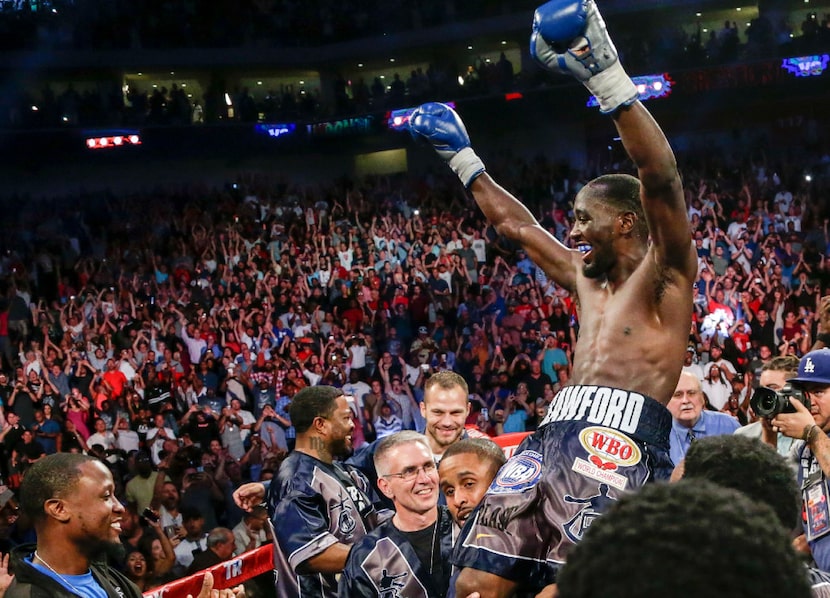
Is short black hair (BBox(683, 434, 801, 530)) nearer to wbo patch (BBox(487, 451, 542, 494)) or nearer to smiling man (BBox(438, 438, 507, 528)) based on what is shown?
wbo patch (BBox(487, 451, 542, 494))

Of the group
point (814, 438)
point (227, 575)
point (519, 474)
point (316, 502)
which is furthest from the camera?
point (227, 575)

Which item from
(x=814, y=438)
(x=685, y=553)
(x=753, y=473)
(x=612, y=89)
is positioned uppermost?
(x=612, y=89)

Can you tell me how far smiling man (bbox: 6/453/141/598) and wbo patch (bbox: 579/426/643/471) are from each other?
133cm

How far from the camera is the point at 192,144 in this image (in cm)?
1969

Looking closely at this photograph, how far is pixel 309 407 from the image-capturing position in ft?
12.2

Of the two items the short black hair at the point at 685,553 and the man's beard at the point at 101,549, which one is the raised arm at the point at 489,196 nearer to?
the man's beard at the point at 101,549

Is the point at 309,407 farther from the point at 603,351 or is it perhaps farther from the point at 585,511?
the point at 585,511

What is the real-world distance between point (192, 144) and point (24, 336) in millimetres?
9286

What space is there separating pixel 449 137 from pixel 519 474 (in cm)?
128

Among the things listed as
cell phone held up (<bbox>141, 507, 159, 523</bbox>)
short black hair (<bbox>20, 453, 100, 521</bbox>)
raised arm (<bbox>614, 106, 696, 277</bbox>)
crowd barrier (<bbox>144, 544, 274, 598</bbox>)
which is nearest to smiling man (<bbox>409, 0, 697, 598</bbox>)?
raised arm (<bbox>614, 106, 696, 277</bbox>)

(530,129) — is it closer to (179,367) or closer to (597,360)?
(179,367)

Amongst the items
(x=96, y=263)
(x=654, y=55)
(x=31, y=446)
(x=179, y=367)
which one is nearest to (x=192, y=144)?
(x=96, y=263)

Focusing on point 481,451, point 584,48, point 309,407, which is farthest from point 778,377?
point 584,48

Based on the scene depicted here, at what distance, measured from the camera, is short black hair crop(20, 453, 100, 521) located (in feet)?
8.76
